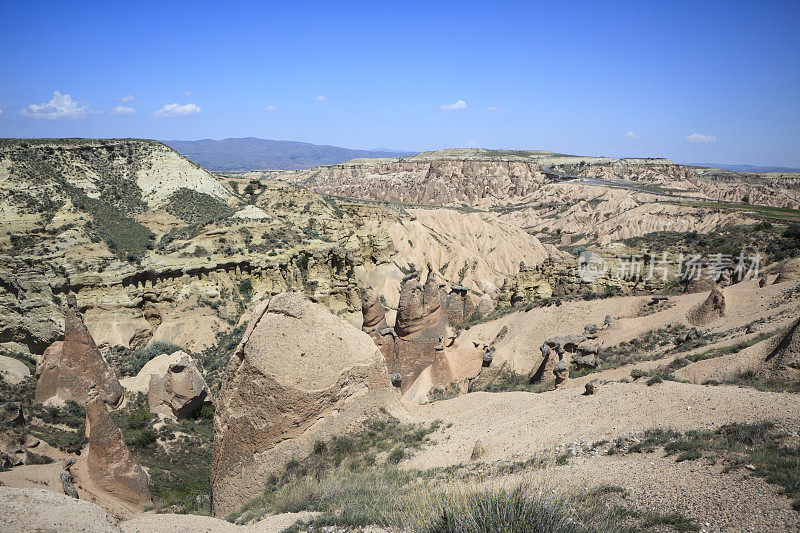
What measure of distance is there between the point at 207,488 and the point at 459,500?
35.1 ft

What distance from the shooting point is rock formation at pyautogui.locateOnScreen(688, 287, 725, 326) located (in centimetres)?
1591

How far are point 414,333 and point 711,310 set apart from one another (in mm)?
11221

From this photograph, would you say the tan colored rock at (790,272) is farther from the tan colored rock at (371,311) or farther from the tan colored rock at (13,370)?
the tan colored rock at (13,370)

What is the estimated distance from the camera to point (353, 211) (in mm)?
48844

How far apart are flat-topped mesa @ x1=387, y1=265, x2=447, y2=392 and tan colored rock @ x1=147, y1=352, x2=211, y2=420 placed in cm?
783

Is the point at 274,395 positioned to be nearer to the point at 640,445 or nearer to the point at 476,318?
the point at 640,445

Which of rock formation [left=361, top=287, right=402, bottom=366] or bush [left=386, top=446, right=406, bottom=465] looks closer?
bush [left=386, top=446, right=406, bottom=465]

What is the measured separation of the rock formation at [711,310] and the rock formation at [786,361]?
654 centimetres

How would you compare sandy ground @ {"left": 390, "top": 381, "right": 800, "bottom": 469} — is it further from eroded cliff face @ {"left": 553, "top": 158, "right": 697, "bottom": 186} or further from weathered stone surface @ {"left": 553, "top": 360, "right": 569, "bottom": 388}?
eroded cliff face @ {"left": 553, "top": 158, "right": 697, "bottom": 186}

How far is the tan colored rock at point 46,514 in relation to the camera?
432 centimetres

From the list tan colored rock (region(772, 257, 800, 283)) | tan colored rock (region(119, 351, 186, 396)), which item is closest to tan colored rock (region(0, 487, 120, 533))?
tan colored rock (region(119, 351, 186, 396))

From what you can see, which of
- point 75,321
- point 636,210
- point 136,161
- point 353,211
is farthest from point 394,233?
point 636,210

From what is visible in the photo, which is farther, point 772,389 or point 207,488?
point 207,488

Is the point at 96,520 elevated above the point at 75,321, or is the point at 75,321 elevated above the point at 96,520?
the point at 96,520
